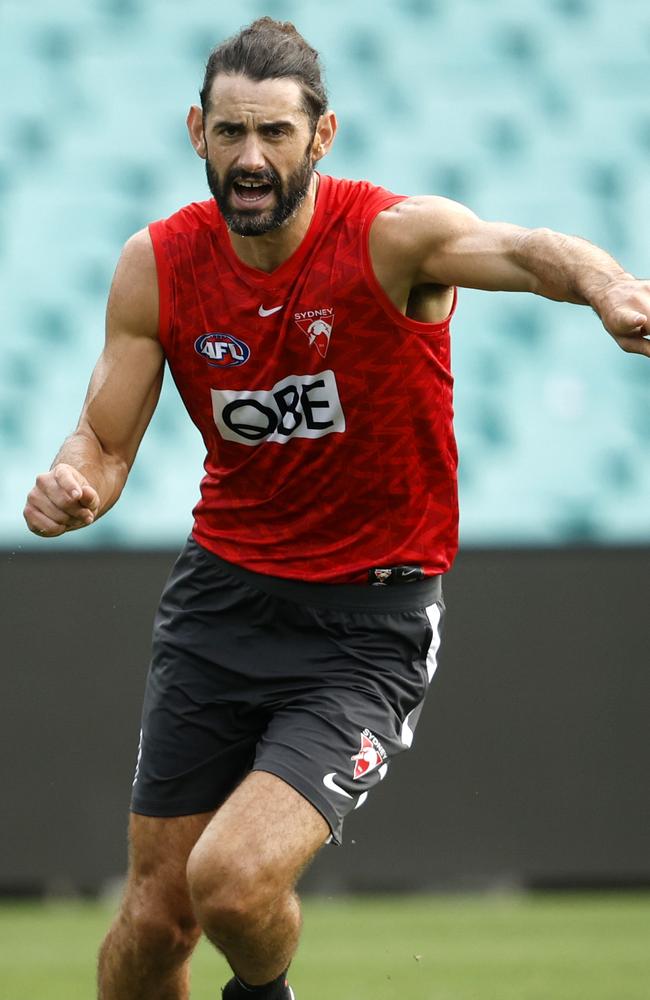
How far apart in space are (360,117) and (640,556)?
2610 mm

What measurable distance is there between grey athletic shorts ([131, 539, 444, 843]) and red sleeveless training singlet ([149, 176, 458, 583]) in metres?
0.08

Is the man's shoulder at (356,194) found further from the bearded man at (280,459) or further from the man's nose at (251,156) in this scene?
the man's nose at (251,156)

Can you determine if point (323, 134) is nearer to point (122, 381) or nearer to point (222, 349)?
point (222, 349)

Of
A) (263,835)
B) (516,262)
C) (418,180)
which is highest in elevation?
(418,180)

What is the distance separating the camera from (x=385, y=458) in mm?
4258

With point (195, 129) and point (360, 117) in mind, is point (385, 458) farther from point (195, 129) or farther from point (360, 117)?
point (360, 117)

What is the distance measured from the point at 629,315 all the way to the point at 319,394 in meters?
1.13

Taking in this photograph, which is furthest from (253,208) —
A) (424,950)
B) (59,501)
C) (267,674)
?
(424,950)

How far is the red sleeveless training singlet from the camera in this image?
13.7 ft

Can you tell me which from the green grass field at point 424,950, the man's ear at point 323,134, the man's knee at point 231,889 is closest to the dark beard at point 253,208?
the man's ear at point 323,134

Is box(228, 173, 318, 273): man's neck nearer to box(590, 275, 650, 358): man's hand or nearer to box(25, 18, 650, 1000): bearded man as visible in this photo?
box(25, 18, 650, 1000): bearded man

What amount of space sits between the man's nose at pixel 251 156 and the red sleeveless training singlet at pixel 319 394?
0.27 metres

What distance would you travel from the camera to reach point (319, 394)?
4191 millimetres

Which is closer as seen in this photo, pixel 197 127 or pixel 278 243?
pixel 278 243
